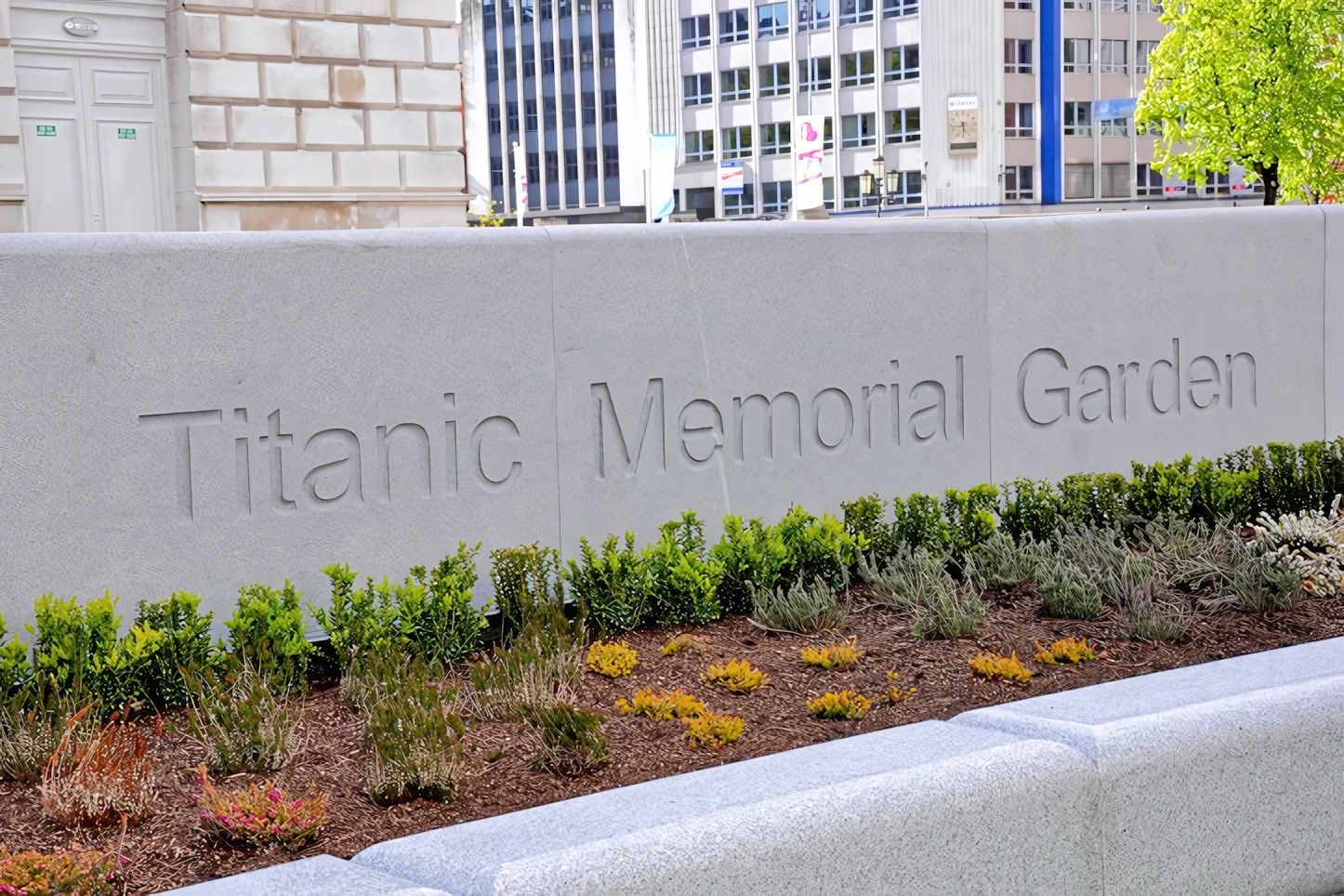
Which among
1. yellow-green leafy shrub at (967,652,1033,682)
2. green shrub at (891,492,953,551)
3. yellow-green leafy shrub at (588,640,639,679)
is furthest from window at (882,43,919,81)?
yellow-green leafy shrub at (588,640,639,679)

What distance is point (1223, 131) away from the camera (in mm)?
32969

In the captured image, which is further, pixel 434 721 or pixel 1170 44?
pixel 1170 44

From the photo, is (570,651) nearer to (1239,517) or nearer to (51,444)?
(51,444)

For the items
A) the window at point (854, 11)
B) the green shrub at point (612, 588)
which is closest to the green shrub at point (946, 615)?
the green shrub at point (612, 588)

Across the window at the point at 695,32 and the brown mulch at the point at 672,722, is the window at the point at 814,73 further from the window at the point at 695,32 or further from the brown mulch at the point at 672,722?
the brown mulch at the point at 672,722

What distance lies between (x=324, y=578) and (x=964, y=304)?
3.67 metres

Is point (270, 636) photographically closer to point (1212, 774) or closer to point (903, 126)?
point (1212, 774)

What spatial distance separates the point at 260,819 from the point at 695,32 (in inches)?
3800

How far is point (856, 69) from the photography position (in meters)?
87.2

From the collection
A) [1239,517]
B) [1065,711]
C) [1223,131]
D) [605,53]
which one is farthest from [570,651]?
[605,53]

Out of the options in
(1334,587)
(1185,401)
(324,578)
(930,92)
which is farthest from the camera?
(930,92)

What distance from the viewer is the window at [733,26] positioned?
93875 mm

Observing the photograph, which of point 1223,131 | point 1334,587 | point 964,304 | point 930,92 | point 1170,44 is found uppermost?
point 930,92

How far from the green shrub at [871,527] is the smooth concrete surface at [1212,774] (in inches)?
102
